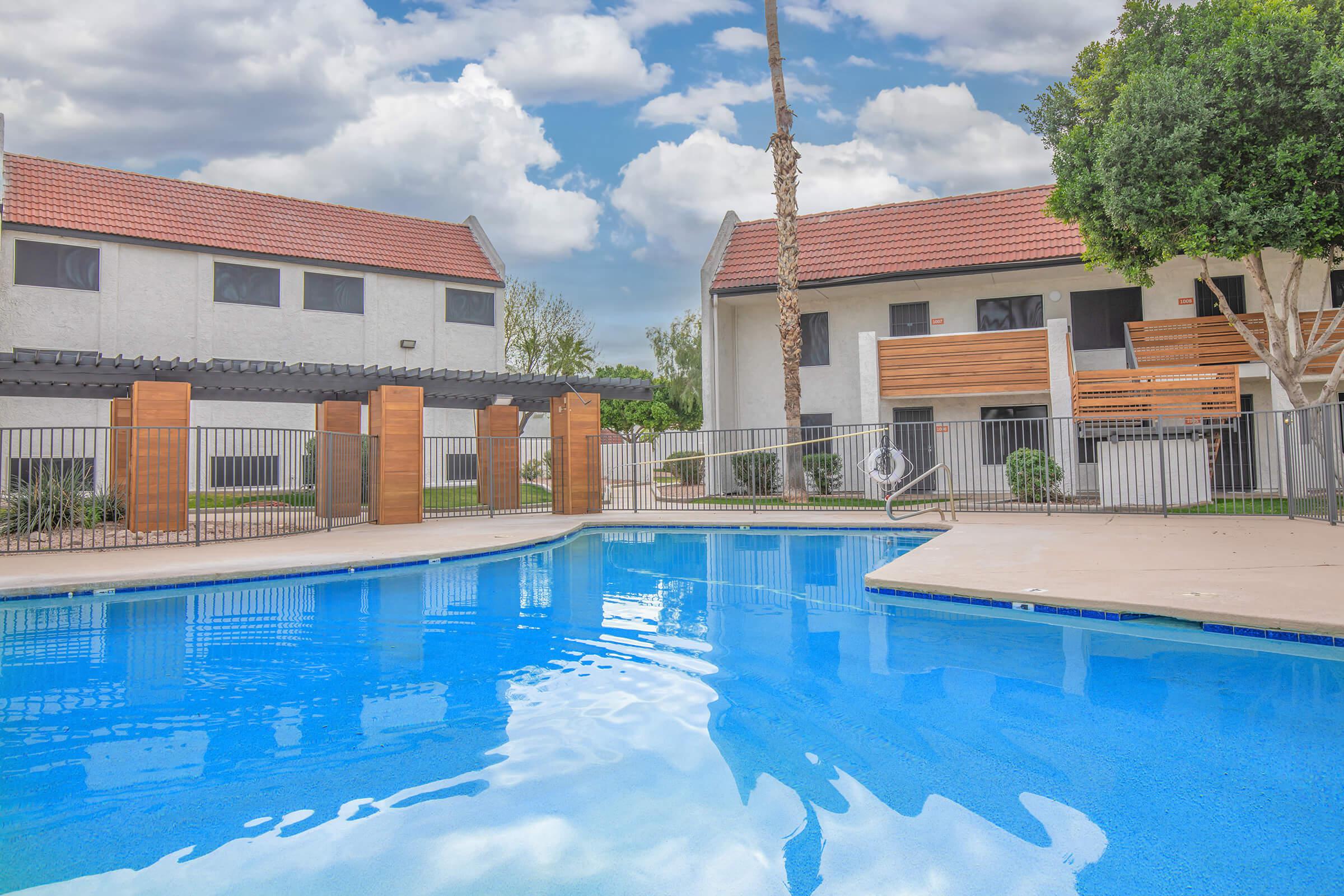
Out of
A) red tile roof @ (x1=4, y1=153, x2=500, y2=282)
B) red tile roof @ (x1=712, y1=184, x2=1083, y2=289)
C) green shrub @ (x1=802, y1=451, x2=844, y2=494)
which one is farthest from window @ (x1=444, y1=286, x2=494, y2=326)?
green shrub @ (x1=802, y1=451, x2=844, y2=494)

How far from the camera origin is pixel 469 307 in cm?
2622

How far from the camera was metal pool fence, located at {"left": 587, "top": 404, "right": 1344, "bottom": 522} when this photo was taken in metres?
14.4

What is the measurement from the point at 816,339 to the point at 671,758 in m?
19.3

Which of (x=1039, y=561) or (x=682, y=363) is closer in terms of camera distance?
(x=1039, y=561)

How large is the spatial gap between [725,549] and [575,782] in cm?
892

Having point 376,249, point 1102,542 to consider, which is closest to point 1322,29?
point 1102,542

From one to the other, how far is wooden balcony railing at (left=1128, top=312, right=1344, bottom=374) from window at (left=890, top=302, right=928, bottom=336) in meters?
4.99

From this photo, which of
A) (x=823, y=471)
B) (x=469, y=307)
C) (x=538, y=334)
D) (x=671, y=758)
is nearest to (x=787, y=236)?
(x=823, y=471)

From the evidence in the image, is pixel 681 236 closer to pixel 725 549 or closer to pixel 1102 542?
pixel 725 549

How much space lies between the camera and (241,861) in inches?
111

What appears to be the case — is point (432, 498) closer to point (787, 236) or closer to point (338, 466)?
point (338, 466)

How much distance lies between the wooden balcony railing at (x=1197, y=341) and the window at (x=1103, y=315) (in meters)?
1.37

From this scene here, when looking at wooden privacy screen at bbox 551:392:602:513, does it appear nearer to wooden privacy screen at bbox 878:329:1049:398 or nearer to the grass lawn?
the grass lawn

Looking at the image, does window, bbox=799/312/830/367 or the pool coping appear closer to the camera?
the pool coping
